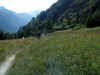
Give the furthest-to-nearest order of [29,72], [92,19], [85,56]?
[92,19] < [85,56] < [29,72]

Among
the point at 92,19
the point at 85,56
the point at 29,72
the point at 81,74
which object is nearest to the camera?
the point at 81,74

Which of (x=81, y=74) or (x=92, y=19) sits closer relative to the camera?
(x=81, y=74)

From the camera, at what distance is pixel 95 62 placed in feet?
44.9

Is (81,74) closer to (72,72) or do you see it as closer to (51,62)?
(72,72)

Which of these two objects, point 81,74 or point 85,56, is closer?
point 81,74

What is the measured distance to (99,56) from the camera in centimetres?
1517

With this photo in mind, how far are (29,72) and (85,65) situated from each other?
11.2 ft

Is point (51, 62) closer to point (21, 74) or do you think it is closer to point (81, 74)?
point (21, 74)

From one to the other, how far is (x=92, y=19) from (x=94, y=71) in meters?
106

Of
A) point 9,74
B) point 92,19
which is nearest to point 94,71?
point 9,74

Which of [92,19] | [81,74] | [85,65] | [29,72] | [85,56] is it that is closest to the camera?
[81,74]

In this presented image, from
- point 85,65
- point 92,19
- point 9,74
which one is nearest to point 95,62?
point 85,65

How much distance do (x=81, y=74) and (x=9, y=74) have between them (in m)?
5.74

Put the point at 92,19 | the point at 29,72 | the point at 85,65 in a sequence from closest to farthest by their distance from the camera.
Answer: the point at 85,65 < the point at 29,72 < the point at 92,19
